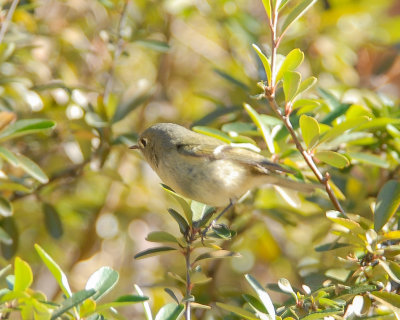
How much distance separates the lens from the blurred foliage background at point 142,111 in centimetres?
244

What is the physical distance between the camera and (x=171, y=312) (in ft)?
4.82

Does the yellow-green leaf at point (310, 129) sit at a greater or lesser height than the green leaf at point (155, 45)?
greater

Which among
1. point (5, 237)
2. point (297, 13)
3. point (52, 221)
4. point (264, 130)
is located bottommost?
point (52, 221)

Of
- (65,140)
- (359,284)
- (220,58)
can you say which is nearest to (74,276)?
(65,140)

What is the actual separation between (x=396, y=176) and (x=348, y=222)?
777 millimetres

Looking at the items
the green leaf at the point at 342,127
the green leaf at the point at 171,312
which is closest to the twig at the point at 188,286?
the green leaf at the point at 171,312

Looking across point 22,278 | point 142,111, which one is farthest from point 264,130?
point 142,111

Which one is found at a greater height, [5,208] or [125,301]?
[125,301]

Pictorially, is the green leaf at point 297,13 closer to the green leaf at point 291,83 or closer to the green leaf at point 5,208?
the green leaf at point 291,83

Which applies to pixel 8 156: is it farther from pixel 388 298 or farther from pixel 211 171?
pixel 388 298

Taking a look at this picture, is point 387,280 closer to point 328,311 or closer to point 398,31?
point 328,311

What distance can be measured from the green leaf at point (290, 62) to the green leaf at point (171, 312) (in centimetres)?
67

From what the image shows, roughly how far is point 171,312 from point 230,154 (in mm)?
734

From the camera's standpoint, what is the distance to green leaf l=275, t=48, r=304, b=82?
5.19 feet
